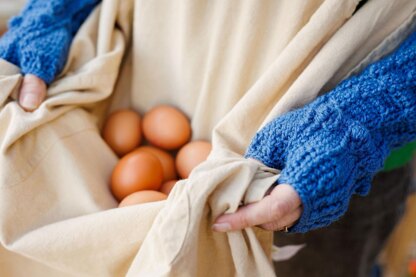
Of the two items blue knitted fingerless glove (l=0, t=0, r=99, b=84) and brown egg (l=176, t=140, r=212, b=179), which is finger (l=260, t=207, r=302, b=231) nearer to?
brown egg (l=176, t=140, r=212, b=179)

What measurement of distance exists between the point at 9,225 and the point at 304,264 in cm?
48

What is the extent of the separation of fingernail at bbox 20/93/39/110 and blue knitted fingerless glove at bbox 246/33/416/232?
0.84ft

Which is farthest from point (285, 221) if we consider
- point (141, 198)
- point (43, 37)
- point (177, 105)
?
point (43, 37)

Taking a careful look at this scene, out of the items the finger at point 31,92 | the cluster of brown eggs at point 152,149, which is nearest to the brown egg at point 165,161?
the cluster of brown eggs at point 152,149

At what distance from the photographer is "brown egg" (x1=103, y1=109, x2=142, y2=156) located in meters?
0.63

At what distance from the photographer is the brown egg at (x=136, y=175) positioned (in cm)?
56

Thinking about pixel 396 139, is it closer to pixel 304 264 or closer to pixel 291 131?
pixel 291 131

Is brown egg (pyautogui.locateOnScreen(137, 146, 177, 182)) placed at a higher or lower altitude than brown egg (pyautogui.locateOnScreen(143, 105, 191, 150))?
lower

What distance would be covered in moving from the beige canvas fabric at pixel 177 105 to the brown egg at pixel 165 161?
53 mm

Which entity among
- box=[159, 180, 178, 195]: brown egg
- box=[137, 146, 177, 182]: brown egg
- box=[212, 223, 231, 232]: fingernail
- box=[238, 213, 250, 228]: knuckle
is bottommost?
box=[159, 180, 178, 195]: brown egg

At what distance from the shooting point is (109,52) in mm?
623

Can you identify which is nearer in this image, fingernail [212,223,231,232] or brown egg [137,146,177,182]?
fingernail [212,223,231,232]

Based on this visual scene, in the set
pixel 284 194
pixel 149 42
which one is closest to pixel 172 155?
pixel 149 42

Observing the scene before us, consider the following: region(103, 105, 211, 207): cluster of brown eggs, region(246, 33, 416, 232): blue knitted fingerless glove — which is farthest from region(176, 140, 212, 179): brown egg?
region(246, 33, 416, 232): blue knitted fingerless glove
